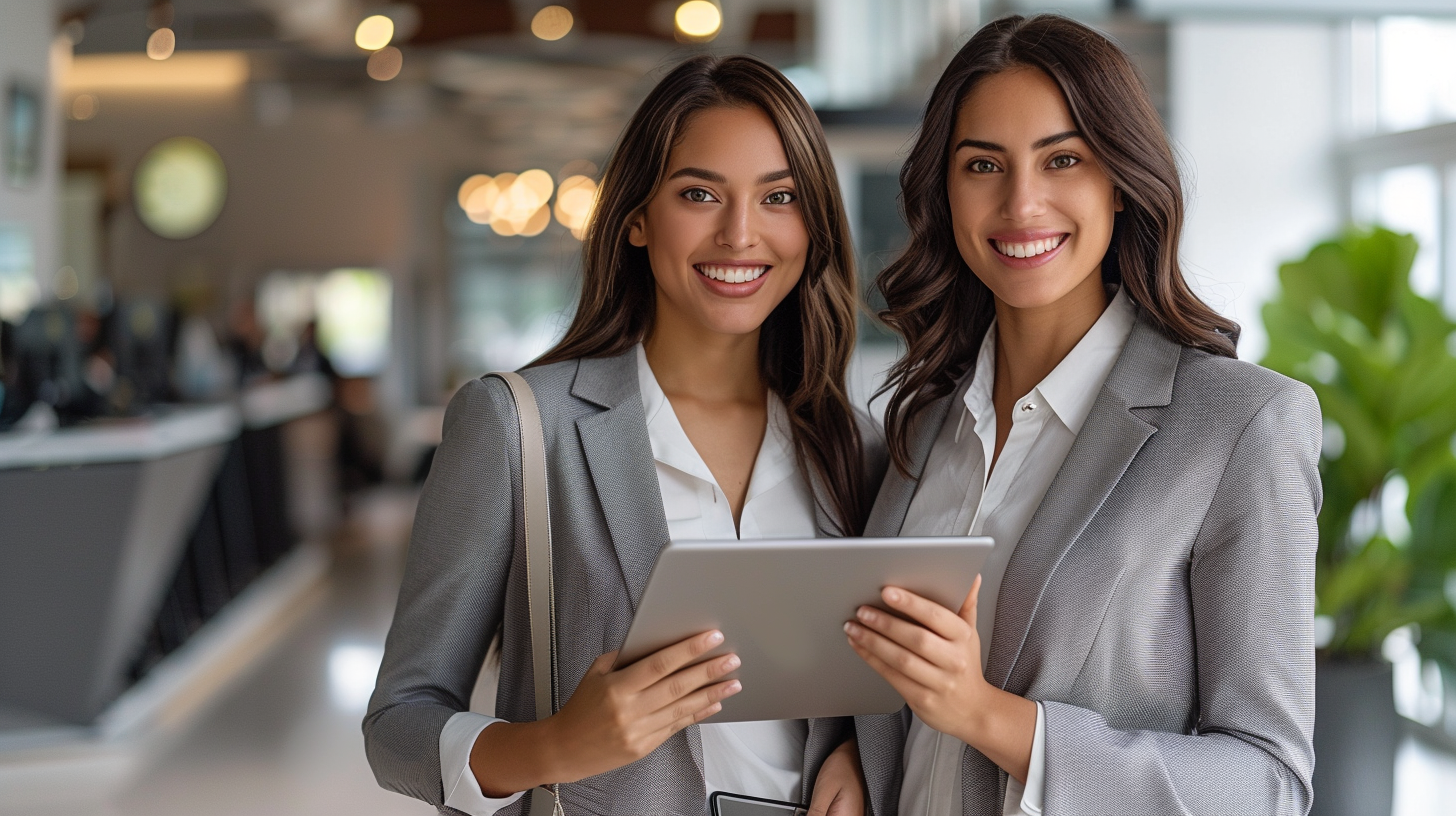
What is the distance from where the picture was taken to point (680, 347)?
193cm

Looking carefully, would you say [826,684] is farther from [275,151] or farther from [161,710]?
[275,151]

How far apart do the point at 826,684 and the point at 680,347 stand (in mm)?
662

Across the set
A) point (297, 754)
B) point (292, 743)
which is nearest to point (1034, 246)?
point (297, 754)

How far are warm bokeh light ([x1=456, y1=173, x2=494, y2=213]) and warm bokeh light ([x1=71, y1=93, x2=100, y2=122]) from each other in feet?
13.7

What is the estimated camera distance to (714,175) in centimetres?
175

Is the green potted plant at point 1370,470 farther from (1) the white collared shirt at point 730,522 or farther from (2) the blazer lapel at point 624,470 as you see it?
(2) the blazer lapel at point 624,470

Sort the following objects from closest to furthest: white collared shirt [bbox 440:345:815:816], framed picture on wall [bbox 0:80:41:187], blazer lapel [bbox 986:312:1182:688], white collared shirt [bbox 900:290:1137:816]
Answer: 1. blazer lapel [bbox 986:312:1182:688]
2. white collared shirt [bbox 900:290:1137:816]
3. white collared shirt [bbox 440:345:815:816]
4. framed picture on wall [bbox 0:80:41:187]

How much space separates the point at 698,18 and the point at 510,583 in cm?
690

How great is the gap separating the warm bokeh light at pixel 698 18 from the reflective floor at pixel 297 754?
13.9 feet

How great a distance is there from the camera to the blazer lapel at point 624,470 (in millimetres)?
1601

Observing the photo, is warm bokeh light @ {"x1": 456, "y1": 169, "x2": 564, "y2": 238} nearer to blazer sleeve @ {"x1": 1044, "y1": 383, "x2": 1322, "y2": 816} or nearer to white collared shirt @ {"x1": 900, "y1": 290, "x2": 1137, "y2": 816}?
white collared shirt @ {"x1": 900, "y1": 290, "x2": 1137, "y2": 816}

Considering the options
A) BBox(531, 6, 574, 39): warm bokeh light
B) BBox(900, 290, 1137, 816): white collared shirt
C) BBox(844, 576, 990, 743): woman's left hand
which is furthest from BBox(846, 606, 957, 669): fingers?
BBox(531, 6, 574, 39): warm bokeh light

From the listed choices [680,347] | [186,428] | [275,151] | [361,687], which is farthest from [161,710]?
[275,151]

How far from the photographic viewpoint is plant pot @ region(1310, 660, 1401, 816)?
10.8ft
